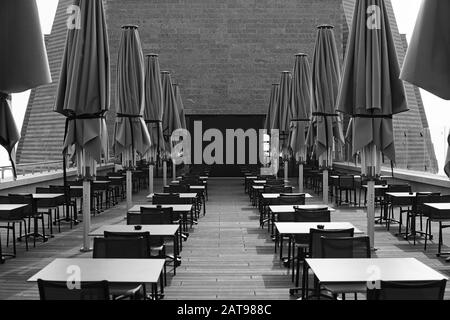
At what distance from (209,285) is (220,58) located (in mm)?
20815

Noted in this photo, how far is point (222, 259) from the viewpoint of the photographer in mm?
7984

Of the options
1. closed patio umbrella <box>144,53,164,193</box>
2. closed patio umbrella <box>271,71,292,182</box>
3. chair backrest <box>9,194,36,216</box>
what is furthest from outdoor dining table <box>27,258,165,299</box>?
closed patio umbrella <box>271,71,292,182</box>

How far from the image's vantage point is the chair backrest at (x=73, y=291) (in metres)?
3.59

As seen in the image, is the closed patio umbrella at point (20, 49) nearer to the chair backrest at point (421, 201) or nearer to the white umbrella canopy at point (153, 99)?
the chair backrest at point (421, 201)

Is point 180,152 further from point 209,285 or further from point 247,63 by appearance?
point 209,285

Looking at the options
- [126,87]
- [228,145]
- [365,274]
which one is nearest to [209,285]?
[365,274]

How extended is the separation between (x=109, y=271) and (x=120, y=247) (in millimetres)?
833

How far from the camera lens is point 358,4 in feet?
26.5

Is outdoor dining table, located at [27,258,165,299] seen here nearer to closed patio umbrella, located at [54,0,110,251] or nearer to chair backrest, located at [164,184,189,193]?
closed patio umbrella, located at [54,0,110,251]

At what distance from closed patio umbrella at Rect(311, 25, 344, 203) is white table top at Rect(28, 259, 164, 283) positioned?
6895 millimetres

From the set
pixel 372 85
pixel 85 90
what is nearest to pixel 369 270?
pixel 372 85

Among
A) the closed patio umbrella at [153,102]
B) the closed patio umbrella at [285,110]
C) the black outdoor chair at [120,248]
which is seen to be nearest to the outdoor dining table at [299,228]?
the black outdoor chair at [120,248]

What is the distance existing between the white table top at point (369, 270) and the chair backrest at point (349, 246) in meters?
0.39

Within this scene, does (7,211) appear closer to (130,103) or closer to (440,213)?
(130,103)
